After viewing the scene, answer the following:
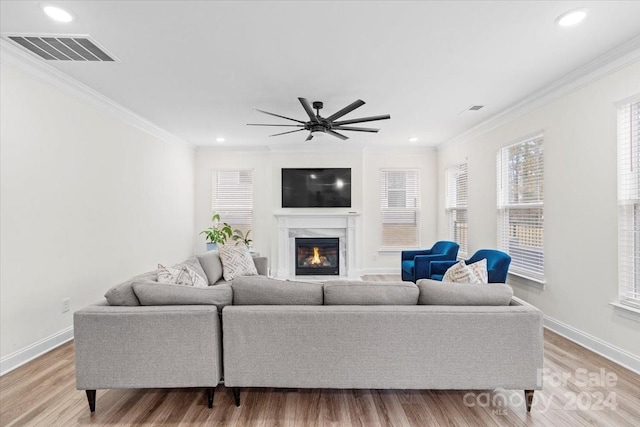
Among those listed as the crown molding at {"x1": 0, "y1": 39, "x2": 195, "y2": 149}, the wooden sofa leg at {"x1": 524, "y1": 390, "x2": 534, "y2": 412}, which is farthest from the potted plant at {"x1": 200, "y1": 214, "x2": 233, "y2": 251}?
the wooden sofa leg at {"x1": 524, "y1": 390, "x2": 534, "y2": 412}

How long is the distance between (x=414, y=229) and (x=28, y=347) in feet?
20.2

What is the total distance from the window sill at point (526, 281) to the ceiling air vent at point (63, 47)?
16.2ft

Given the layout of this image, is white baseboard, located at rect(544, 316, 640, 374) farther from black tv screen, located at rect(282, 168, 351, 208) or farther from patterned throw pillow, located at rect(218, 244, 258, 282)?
black tv screen, located at rect(282, 168, 351, 208)

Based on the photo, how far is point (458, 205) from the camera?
6.06 metres

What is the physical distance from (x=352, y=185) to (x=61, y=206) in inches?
187

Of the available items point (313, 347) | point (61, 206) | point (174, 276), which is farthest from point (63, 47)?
point (313, 347)

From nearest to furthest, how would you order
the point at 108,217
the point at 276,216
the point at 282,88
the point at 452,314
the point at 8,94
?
the point at 452,314, the point at 8,94, the point at 282,88, the point at 108,217, the point at 276,216

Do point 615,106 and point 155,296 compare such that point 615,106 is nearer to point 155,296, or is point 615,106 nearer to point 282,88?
point 282,88

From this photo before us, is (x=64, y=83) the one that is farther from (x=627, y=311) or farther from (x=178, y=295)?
(x=627, y=311)

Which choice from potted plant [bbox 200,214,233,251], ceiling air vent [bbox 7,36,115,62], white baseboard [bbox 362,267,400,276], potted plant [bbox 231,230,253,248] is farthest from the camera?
white baseboard [bbox 362,267,400,276]

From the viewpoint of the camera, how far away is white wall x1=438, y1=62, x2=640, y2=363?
9.42 feet

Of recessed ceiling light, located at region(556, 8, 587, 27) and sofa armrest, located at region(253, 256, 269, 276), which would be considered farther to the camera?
sofa armrest, located at region(253, 256, 269, 276)

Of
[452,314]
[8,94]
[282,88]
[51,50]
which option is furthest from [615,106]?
[8,94]

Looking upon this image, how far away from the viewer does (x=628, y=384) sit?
8.05 feet
